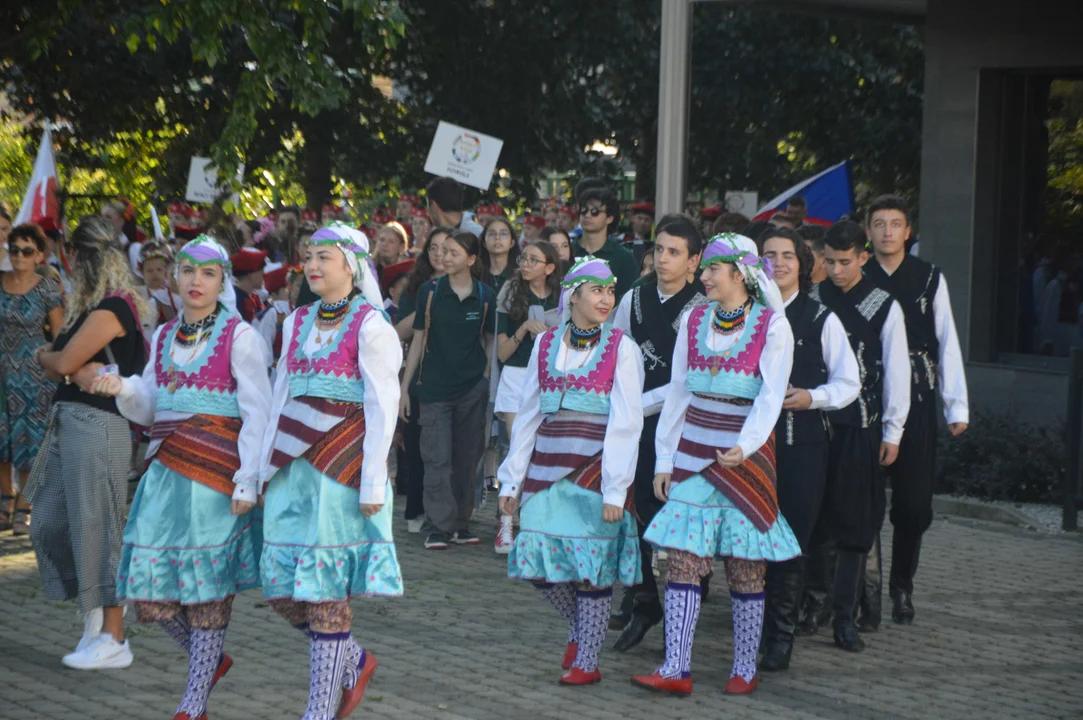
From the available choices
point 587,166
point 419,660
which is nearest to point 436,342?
point 419,660

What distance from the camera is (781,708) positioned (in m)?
6.55

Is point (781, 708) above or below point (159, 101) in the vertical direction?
below

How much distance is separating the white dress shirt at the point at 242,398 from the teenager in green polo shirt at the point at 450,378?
3.75 m

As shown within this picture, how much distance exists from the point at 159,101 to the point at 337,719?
1738cm

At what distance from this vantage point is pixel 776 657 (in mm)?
7164

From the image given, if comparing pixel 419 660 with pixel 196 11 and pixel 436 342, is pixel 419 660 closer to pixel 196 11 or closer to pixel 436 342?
pixel 436 342

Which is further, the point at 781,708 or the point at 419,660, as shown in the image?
the point at 419,660

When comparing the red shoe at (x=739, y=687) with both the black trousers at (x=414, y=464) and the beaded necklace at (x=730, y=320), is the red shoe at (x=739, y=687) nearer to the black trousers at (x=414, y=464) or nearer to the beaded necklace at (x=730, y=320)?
the beaded necklace at (x=730, y=320)

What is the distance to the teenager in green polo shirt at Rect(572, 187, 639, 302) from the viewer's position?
31.8 ft

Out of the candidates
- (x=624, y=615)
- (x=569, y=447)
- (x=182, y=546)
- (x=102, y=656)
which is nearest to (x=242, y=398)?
(x=182, y=546)

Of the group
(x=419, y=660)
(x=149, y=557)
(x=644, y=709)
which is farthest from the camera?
(x=419, y=660)

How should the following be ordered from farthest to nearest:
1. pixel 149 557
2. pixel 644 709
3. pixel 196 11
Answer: pixel 196 11
pixel 644 709
pixel 149 557

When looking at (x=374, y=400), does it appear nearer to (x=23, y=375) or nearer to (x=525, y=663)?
(x=525, y=663)

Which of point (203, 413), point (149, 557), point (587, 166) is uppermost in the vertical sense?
point (587, 166)
